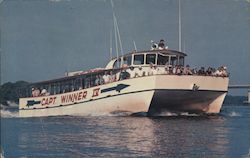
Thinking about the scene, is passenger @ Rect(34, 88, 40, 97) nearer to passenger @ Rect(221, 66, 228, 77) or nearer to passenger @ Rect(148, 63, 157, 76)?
passenger @ Rect(148, 63, 157, 76)

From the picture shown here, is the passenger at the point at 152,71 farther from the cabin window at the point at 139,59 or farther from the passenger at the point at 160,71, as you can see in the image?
the cabin window at the point at 139,59

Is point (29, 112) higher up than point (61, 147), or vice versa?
point (61, 147)

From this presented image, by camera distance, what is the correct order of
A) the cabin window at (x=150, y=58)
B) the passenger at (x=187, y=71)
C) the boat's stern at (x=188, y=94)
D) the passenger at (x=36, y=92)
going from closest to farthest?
the boat's stern at (x=188, y=94), the passenger at (x=187, y=71), the cabin window at (x=150, y=58), the passenger at (x=36, y=92)

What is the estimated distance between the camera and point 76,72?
112ft

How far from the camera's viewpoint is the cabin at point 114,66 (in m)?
30.8

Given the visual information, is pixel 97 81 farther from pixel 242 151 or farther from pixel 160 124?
pixel 242 151

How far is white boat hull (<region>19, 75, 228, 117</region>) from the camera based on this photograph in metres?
29.6

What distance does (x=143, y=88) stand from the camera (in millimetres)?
29828

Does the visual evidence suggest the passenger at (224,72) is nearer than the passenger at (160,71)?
No

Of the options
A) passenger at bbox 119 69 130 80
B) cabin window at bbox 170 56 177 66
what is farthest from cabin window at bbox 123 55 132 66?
cabin window at bbox 170 56 177 66

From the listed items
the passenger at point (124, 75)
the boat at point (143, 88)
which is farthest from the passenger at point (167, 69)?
the passenger at point (124, 75)

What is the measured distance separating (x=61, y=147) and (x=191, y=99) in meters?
16.0

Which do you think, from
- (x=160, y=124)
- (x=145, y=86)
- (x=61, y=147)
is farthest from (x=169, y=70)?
(x=61, y=147)

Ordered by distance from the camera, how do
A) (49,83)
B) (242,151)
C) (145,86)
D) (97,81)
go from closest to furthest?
(242,151), (145,86), (97,81), (49,83)
